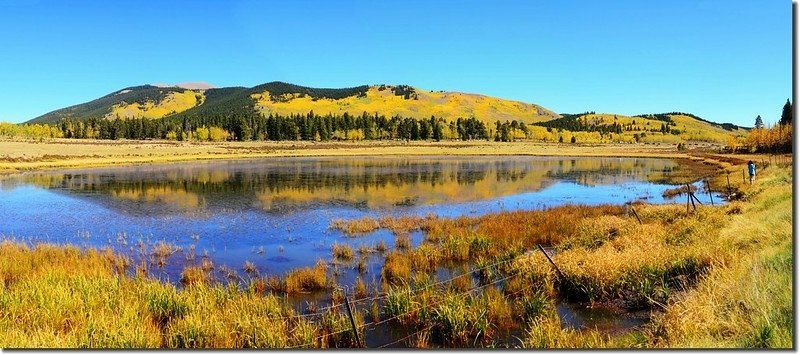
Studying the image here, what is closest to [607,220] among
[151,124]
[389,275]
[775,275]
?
[389,275]

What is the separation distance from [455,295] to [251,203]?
23.5m

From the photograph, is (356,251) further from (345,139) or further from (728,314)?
(345,139)

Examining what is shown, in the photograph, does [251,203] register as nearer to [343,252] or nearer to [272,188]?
[272,188]

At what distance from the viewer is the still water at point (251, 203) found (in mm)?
20891

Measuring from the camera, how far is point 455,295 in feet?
39.9

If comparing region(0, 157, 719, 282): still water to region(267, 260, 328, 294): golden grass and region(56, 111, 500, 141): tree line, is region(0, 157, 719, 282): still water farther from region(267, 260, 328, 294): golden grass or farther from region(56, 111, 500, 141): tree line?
region(56, 111, 500, 141): tree line

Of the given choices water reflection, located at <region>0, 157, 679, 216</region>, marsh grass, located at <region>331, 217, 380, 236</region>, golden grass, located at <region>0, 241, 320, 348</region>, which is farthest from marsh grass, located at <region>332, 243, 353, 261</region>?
water reflection, located at <region>0, 157, 679, 216</region>

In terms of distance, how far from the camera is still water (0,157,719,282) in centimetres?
2089

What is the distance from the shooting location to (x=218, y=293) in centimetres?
1236

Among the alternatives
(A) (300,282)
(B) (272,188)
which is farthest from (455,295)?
(B) (272,188)

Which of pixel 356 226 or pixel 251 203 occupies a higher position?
pixel 251 203

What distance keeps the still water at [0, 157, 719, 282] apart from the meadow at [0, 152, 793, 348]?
8.02ft

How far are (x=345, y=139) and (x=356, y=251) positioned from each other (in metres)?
165

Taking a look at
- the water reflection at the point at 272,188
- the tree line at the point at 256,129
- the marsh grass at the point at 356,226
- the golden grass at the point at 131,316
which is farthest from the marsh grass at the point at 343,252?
the tree line at the point at 256,129
